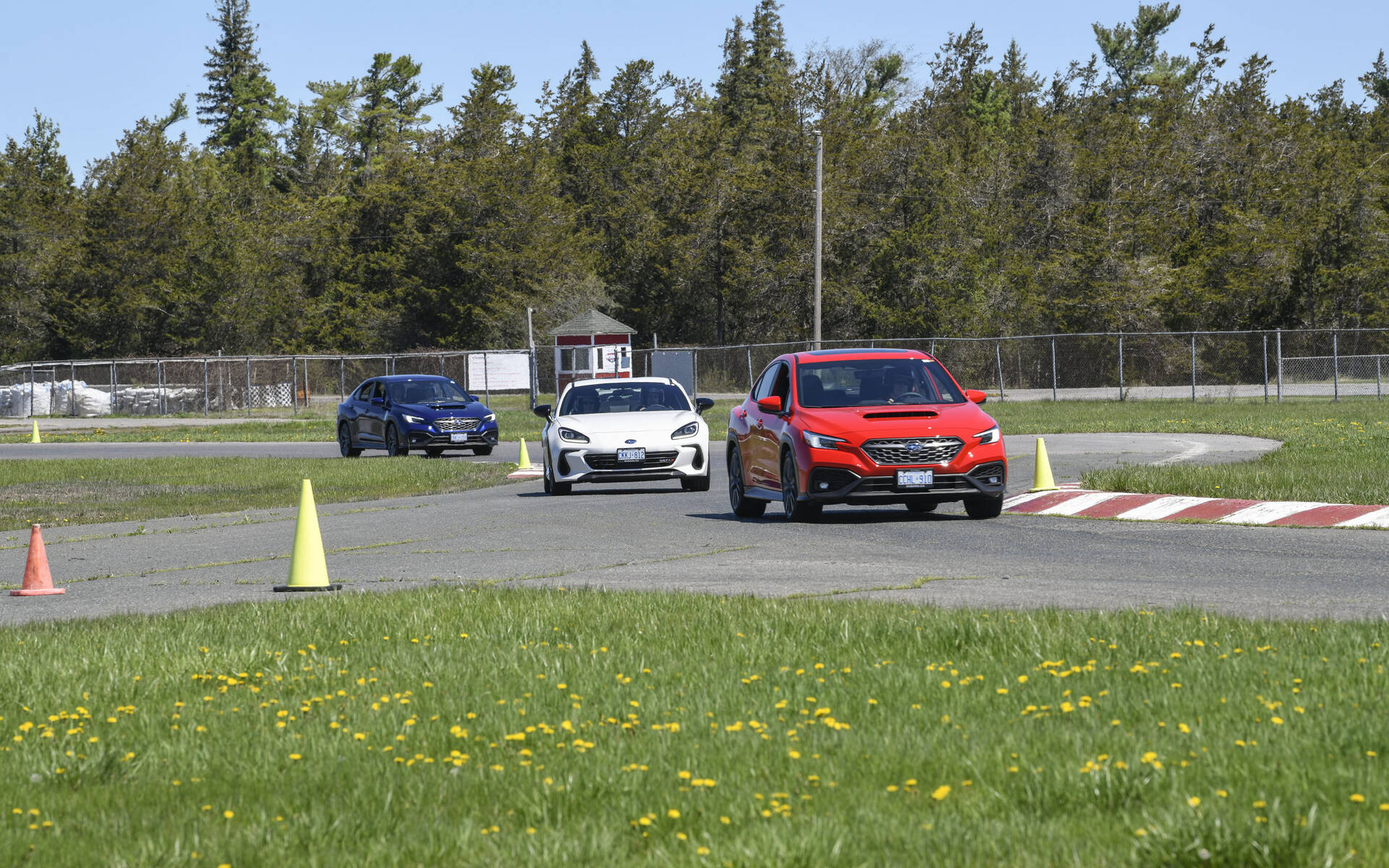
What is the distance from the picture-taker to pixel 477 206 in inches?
3300

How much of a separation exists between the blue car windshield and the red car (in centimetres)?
1494

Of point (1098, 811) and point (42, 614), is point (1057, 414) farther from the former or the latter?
point (1098, 811)

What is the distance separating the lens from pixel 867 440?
594 inches

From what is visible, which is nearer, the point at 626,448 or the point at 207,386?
the point at 626,448

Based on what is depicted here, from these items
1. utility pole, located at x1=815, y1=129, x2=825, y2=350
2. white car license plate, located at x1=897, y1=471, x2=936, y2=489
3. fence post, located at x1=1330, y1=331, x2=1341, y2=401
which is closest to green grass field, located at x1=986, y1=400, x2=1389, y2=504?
fence post, located at x1=1330, y1=331, x2=1341, y2=401

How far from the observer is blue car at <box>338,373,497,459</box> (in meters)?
30.2

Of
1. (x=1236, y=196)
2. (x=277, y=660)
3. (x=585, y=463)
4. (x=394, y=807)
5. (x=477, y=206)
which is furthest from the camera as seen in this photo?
(x=477, y=206)

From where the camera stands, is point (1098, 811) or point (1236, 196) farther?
point (1236, 196)

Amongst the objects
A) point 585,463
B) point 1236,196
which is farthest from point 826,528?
point 1236,196

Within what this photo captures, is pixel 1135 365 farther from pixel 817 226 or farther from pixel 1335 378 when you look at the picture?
pixel 817 226

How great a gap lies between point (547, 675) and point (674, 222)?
7821cm

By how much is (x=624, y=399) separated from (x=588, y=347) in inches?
1567

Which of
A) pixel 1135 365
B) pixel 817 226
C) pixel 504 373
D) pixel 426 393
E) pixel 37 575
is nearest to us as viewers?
pixel 37 575

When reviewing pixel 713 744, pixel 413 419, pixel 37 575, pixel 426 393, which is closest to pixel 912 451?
pixel 37 575
